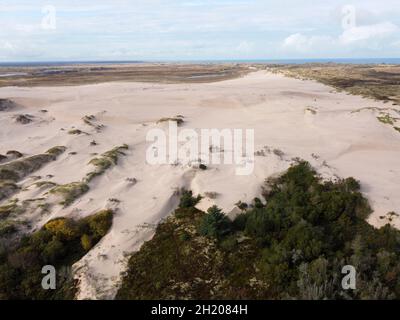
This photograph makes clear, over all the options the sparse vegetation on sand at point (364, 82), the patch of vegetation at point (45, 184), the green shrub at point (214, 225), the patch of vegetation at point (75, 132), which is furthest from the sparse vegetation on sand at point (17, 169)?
the sparse vegetation on sand at point (364, 82)

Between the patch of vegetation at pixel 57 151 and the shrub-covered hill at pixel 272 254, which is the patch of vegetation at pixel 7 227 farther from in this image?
the patch of vegetation at pixel 57 151

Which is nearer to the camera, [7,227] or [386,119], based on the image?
[7,227]

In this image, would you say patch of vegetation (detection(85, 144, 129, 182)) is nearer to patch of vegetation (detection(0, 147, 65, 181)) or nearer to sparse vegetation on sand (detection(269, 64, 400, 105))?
patch of vegetation (detection(0, 147, 65, 181))

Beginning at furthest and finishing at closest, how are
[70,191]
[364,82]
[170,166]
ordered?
1. [364,82]
2. [170,166]
3. [70,191]

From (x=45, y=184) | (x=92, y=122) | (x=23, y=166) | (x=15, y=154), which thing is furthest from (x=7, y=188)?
(x=92, y=122)

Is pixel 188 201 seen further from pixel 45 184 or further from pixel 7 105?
pixel 7 105

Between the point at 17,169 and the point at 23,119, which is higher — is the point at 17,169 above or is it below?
below

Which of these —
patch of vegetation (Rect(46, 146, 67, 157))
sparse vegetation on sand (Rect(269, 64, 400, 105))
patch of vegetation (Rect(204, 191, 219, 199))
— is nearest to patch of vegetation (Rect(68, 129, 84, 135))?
A: patch of vegetation (Rect(46, 146, 67, 157))
